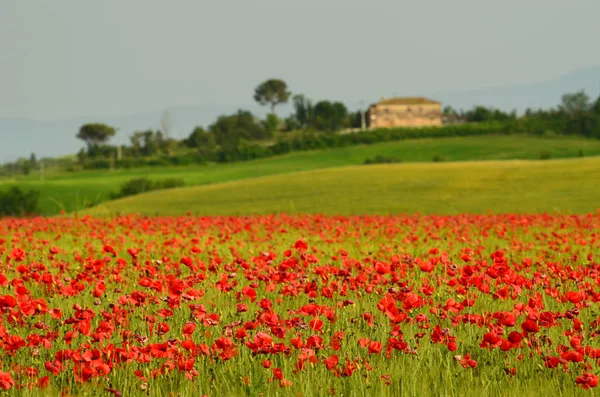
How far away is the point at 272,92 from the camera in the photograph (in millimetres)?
185000

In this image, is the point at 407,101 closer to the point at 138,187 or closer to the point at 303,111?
the point at 303,111

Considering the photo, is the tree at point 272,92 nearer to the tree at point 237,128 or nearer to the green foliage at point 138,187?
the tree at point 237,128

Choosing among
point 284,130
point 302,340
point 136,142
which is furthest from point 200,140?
point 302,340

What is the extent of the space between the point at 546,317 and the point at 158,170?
89.6 metres

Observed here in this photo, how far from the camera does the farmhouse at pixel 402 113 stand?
163500mm

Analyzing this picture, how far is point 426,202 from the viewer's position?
32.9 metres

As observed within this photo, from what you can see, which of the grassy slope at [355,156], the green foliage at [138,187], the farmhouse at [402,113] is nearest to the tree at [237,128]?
the farmhouse at [402,113]

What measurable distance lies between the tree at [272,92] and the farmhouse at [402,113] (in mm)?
29712

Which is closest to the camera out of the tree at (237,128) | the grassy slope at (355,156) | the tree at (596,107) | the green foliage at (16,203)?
the green foliage at (16,203)

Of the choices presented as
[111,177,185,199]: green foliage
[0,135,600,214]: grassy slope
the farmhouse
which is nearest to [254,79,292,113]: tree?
the farmhouse

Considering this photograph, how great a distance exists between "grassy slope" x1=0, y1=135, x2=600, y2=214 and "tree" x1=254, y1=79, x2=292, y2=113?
91653 mm

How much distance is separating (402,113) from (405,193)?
131 m

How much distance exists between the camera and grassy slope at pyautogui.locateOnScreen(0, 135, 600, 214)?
74.2 meters

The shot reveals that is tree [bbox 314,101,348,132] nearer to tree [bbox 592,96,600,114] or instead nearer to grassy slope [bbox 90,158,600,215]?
tree [bbox 592,96,600,114]
